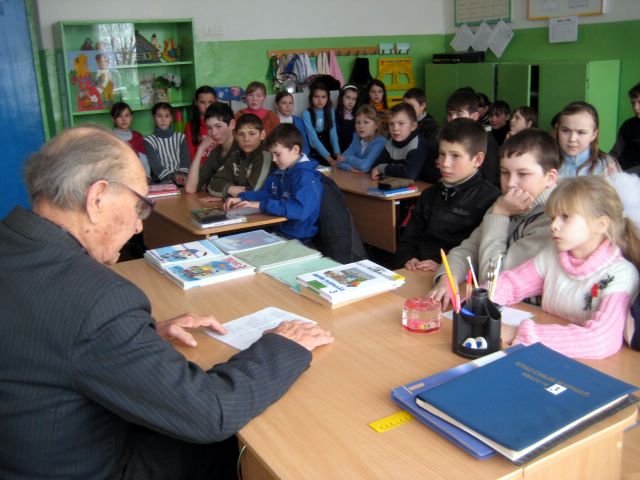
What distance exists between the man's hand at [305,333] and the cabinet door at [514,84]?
579 cm

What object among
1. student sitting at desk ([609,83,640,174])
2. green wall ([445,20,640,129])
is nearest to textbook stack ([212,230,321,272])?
student sitting at desk ([609,83,640,174])

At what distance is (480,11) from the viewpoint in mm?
7637

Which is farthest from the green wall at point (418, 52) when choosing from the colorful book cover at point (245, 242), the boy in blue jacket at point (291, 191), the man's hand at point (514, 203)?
the man's hand at point (514, 203)

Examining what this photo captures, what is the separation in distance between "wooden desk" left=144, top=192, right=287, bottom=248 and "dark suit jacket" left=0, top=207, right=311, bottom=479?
6.90 feet

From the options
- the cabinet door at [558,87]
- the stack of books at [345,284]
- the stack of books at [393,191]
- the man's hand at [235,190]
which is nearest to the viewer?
the stack of books at [345,284]

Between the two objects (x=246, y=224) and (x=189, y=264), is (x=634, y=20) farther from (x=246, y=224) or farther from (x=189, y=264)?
(x=189, y=264)

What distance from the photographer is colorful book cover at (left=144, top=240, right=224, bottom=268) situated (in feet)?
8.06

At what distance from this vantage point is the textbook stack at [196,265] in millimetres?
2268

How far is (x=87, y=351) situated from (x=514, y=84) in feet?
21.5

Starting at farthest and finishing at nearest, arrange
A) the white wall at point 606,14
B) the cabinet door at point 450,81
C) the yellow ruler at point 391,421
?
the cabinet door at point 450,81 → the white wall at point 606,14 → the yellow ruler at point 391,421

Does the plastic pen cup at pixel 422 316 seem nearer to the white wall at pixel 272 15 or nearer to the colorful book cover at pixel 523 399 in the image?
the colorful book cover at pixel 523 399

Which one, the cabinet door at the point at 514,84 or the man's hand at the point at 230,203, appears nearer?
the man's hand at the point at 230,203

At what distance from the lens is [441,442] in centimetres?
122

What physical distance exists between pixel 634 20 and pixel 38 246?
20.6 ft
